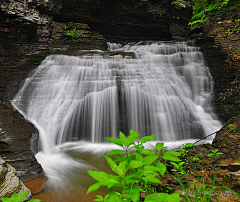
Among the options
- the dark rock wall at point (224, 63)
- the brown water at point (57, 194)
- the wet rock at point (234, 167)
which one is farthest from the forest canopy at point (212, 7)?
the brown water at point (57, 194)

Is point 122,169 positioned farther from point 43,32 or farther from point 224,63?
point 43,32

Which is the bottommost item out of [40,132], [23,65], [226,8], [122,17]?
[40,132]

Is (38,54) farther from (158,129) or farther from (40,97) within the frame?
(158,129)

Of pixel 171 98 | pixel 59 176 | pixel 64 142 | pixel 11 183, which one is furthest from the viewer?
pixel 171 98

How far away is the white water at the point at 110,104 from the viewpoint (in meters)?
5.25

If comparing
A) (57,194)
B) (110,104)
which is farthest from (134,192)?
(110,104)

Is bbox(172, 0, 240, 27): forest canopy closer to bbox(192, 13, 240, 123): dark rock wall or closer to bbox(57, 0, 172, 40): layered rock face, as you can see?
bbox(192, 13, 240, 123): dark rock wall

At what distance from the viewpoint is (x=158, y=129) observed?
Answer: 5441 millimetres

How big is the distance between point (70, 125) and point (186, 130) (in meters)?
3.90

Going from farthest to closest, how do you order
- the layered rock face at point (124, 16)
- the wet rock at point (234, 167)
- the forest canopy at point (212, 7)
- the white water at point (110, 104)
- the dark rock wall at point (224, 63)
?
the layered rock face at point (124, 16) < the forest canopy at point (212, 7) < the dark rock wall at point (224, 63) < the white water at point (110, 104) < the wet rock at point (234, 167)

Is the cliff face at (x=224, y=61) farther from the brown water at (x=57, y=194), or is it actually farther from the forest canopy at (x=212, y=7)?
the brown water at (x=57, y=194)

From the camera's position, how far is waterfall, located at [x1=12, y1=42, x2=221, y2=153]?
5.36 metres

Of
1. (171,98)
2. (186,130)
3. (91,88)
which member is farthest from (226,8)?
(91,88)

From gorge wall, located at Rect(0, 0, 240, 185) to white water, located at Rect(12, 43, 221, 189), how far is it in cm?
64
